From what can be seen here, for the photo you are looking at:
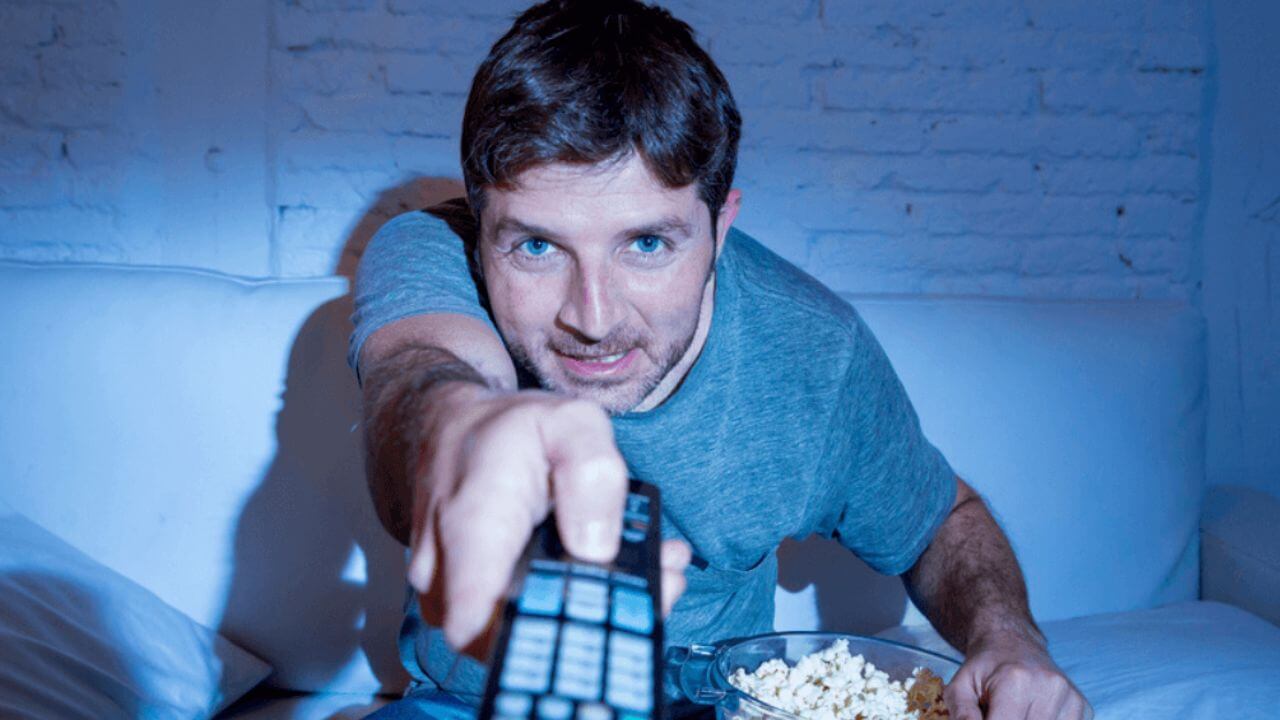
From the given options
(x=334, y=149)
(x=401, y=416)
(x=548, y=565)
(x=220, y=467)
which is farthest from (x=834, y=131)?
(x=548, y=565)

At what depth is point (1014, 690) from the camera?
81cm

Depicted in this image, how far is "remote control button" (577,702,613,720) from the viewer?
1.22 ft

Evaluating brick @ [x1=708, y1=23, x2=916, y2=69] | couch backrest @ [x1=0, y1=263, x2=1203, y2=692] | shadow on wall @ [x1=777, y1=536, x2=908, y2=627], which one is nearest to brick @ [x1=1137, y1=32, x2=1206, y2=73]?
brick @ [x1=708, y1=23, x2=916, y2=69]

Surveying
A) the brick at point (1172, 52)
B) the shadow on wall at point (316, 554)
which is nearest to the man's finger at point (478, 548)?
the shadow on wall at point (316, 554)

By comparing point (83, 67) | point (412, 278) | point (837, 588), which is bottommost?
point (837, 588)

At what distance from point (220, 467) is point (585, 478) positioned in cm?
98

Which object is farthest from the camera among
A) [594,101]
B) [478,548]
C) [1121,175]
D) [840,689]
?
[1121,175]

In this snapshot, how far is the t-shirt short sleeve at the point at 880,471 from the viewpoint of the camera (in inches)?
41.8

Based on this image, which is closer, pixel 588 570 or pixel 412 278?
pixel 588 570

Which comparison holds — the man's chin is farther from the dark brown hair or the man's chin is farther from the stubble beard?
the dark brown hair

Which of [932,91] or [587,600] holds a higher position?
[932,91]

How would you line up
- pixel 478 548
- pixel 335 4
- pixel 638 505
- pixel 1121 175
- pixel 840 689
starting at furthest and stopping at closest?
1. pixel 1121 175
2. pixel 335 4
3. pixel 840 689
4. pixel 638 505
5. pixel 478 548

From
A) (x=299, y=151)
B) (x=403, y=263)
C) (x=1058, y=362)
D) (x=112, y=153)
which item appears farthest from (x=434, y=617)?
(x=112, y=153)

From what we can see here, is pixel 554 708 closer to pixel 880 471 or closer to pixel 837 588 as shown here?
pixel 880 471
